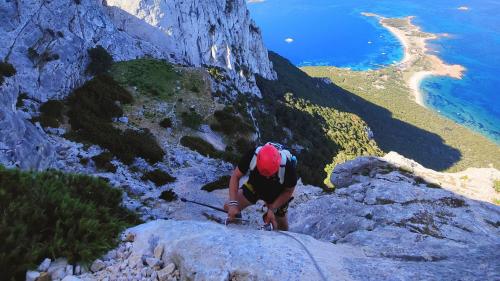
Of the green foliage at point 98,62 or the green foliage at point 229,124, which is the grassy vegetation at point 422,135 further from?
the green foliage at point 98,62

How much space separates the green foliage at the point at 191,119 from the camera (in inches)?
1304

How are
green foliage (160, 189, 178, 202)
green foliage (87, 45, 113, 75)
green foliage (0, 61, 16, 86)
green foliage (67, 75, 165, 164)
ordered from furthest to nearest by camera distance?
green foliage (87, 45, 113, 75)
green foliage (67, 75, 165, 164)
green foliage (0, 61, 16, 86)
green foliage (160, 189, 178, 202)

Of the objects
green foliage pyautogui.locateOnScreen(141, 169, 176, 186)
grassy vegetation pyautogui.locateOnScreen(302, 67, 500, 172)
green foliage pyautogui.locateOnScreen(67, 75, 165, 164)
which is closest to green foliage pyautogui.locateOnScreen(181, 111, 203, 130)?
green foliage pyautogui.locateOnScreen(67, 75, 165, 164)

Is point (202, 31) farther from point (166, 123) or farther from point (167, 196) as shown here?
point (167, 196)

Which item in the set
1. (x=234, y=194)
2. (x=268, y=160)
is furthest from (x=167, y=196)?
(x=268, y=160)

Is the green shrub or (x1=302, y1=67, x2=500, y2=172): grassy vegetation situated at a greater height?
(x1=302, y1=67, x2=500, y2=172): grassy vegetation

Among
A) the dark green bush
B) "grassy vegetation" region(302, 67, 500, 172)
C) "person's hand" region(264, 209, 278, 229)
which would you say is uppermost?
"grassy vegetation" region(302, 67, 500, 172)

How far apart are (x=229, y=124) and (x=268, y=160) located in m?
27.9

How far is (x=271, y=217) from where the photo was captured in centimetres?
953

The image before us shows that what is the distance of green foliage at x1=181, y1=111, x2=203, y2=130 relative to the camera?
33.1 meters

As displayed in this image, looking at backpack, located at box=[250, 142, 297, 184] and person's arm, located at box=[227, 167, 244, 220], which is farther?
person's arm, located at box=[227, 167, 244, 220]

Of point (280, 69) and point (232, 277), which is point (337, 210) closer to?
point (232, 277)

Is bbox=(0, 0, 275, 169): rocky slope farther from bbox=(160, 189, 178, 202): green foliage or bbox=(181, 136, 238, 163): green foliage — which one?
bbox=(181, 136, 238, 163): green foliage

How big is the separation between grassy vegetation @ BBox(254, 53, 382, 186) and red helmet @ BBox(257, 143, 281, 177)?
3007 cm
